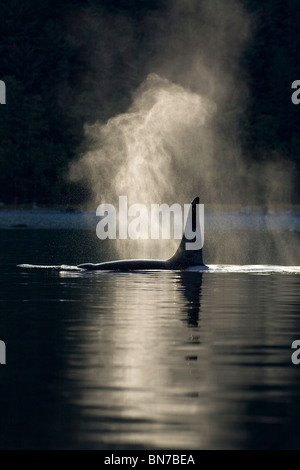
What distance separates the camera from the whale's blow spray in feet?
422

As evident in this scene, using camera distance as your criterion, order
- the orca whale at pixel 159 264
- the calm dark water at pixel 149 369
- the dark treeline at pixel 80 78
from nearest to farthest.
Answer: the calm dark water at pixel 149 369 < the orca whale at pixel 159 264 < the dark treeline at pixel 80 78

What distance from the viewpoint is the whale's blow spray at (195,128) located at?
128 meters

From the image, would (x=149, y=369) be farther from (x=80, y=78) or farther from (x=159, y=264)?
(x=80, y=78)

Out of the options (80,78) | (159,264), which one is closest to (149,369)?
(159,264)

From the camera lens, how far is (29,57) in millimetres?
140375

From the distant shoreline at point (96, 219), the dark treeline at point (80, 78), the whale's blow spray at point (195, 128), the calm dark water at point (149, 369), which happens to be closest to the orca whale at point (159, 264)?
the calm dark water at point (149, 369)

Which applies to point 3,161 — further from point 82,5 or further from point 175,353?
point 175,353

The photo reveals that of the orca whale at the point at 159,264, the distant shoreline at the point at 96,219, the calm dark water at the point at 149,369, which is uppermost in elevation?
the distant shoreline at the point at 96,219

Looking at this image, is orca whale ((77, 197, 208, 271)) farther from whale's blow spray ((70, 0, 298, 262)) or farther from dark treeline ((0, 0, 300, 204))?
dark treeline ((0, 0, 300, 204))

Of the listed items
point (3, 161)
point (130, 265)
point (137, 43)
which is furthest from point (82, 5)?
point (130, 265)

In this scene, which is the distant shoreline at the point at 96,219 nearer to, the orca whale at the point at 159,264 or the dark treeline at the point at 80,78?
the dark treeline at the point at 80,78

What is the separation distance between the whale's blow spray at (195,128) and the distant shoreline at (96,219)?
5085 millimetres

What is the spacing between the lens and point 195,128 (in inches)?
5221
